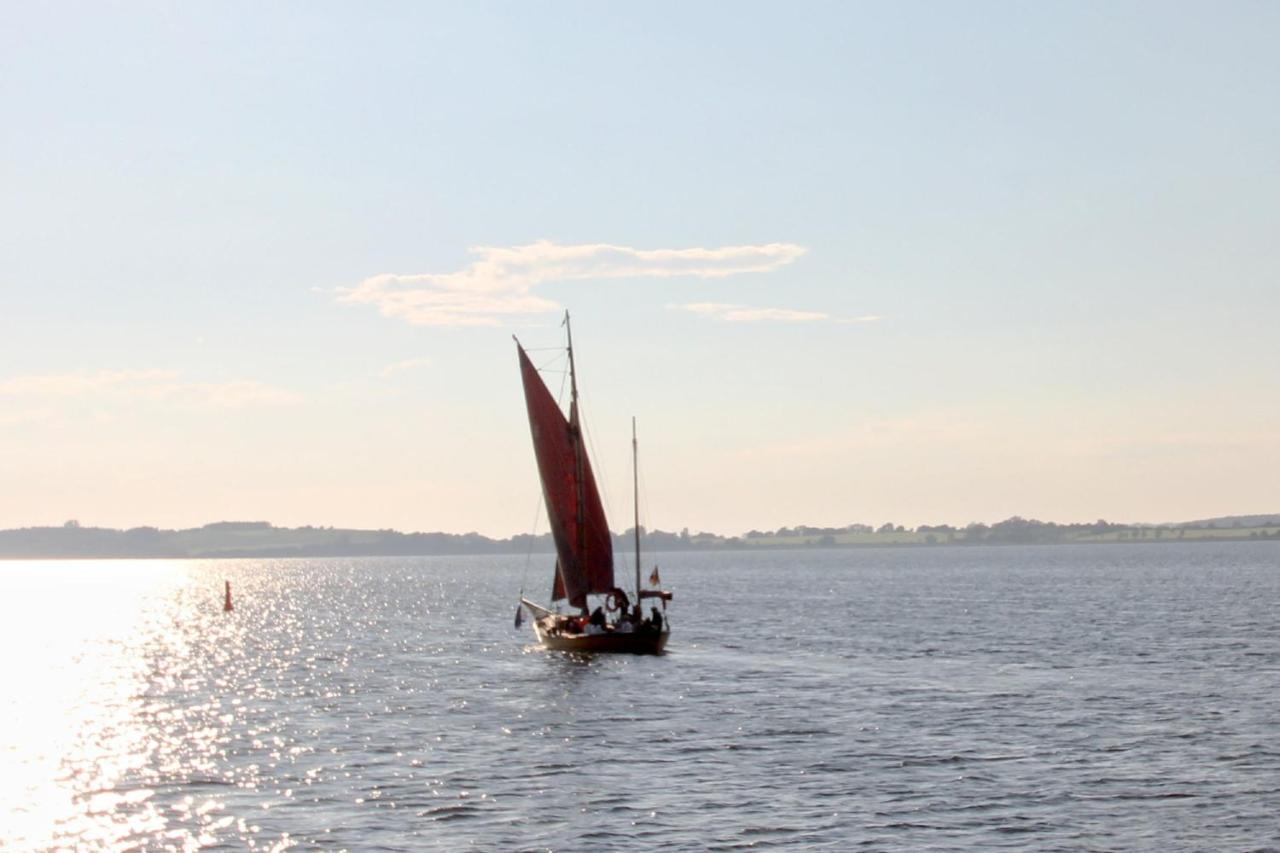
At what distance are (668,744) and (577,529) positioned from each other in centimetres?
3059

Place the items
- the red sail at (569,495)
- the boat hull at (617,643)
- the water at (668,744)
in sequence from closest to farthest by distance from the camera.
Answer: the water at (668,744)
the red sail at (569,495)
the boat hull at (617,643)

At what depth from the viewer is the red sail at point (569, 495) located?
7706cm

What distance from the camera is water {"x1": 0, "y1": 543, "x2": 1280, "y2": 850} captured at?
115 feet

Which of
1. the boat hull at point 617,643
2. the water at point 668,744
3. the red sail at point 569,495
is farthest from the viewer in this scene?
the boat hull at point 617,643

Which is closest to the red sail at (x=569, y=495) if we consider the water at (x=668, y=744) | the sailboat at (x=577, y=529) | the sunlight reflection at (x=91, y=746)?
the sailboat at (x=577, y=529)

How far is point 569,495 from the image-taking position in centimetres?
7800

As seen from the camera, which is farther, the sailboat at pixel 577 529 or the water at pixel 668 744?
the sailboat at pixel 577 529

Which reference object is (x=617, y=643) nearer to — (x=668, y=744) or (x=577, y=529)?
(x=577, y=529)

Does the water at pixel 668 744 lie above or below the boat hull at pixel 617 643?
below

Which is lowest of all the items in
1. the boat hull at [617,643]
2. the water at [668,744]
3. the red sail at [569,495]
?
the water at [668,744]

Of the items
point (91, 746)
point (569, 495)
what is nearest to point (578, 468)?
point (569, 495)

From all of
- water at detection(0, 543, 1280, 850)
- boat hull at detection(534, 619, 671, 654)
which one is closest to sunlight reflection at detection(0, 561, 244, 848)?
water at detection(0, 543, 1280, 850)

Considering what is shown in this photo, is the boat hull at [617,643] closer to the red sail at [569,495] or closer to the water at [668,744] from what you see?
the water at [668,744]

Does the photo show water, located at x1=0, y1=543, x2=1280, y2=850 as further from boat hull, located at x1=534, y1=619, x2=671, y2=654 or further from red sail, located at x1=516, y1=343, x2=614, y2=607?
red sail, located at x1=516, y1=343, x2=614, y2=607
